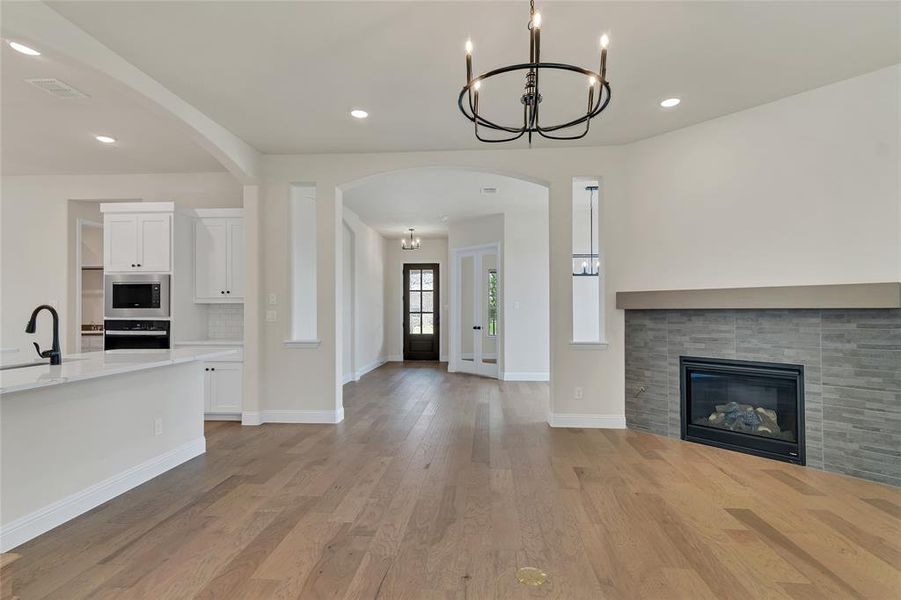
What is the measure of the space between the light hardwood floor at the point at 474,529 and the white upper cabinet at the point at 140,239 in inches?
88.4

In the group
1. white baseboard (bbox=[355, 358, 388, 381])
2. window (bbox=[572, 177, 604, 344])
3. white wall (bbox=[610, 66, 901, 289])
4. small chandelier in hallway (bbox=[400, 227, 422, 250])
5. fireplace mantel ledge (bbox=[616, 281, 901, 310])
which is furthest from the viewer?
small chandelier in hallway (bbox=[400, 227, 422, 250])

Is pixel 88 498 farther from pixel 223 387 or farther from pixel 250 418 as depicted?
pixel 223 387

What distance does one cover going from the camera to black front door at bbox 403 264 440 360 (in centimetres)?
1080

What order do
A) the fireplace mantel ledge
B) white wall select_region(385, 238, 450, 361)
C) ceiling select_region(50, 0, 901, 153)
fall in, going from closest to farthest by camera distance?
ceiling select_region(50, 0, 901, 153) → the fireplace mantel ledge → white wall select_region(385, 238, 450, 361)

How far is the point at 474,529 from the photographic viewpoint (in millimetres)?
2523

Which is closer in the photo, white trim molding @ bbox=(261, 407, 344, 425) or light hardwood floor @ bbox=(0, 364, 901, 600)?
light hardwood floor @ bbox=(0, 364, 901, 600)

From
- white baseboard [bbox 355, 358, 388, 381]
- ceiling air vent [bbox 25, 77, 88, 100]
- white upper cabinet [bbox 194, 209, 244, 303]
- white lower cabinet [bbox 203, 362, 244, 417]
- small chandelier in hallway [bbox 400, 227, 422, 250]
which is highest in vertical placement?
ceiling air vent [bbox 25, 77, 88, 100]

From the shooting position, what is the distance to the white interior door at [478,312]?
27.3 feet

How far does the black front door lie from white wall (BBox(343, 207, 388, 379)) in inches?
23.4

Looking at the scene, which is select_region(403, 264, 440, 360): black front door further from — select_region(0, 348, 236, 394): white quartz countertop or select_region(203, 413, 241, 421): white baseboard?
select_region(0, 348, 236, 394): white quartz countertop

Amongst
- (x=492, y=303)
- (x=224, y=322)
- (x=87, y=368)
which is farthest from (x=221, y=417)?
(x=492, y=303)

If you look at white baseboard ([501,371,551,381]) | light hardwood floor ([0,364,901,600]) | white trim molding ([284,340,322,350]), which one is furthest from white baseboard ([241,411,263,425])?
white baseboard ([501,371,551,381])

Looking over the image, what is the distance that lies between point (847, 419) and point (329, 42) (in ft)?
14.6

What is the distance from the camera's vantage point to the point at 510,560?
221 cm
